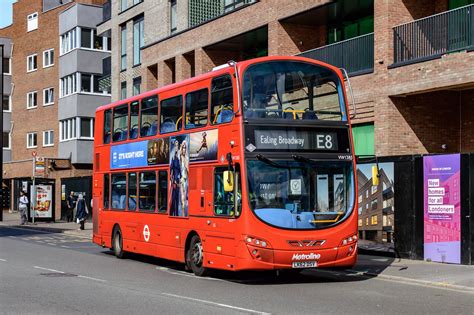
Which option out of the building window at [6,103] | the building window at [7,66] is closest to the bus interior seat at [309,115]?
the building window at [6,103]

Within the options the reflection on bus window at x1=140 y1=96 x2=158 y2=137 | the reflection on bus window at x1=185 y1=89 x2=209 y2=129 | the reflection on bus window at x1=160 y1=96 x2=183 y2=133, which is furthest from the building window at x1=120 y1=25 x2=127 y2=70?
the reflection on bus window at x1=185 y1=89 x2=209 y2=129

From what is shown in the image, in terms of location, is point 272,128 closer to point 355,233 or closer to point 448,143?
Result: point 355,233

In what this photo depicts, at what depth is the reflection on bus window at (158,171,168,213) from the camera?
17625 millimetres

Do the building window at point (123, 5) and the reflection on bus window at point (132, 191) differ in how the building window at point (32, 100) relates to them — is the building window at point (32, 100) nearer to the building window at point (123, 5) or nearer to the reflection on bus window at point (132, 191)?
the building window at point (123, 5)

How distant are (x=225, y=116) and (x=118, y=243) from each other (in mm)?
7285

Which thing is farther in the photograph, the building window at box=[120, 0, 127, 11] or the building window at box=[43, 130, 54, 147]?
the building window at box=[43, 130, 54, 147]

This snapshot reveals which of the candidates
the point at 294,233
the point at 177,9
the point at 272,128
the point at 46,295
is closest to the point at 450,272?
the point at 294,233

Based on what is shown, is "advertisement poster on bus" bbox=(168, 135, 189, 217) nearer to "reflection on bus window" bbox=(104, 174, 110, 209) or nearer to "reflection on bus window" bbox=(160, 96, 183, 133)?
"reflection on bus window" bbox=(160, 96, 183, 133)

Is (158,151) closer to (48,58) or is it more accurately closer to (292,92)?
(292,92)

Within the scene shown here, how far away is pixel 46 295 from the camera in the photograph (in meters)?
12.6

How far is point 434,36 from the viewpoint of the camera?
2167 centimetres

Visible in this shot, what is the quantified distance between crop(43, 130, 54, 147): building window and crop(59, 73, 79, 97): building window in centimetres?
308

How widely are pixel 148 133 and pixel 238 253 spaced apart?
5.41 m

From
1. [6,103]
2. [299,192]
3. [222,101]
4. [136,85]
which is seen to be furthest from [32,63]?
[299,192]
